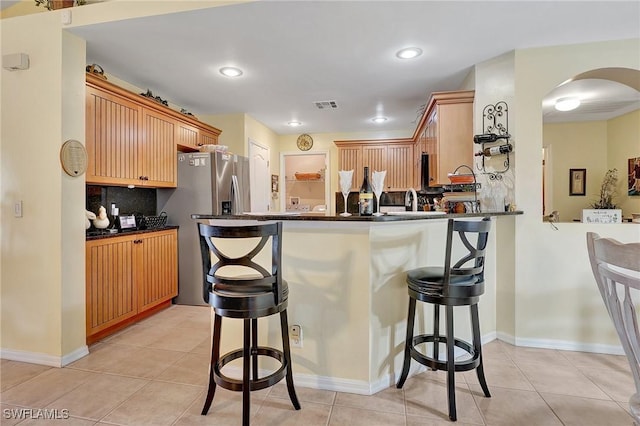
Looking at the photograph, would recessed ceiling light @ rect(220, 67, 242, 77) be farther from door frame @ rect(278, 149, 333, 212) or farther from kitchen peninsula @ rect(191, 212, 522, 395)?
door frame @ rect(278, 149, 333, 212)

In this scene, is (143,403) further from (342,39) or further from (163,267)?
(342,39)

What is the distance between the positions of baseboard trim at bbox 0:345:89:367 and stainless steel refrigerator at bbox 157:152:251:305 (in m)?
1.29

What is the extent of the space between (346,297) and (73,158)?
223 cm

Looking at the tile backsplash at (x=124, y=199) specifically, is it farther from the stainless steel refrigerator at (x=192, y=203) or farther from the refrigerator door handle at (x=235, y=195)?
the refrigerator door handle at (x=235, y=195)

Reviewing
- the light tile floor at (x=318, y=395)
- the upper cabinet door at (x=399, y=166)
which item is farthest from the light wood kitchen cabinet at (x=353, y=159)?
the light tile floor at (x=318, y=395)

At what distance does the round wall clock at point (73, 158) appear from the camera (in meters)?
2.28

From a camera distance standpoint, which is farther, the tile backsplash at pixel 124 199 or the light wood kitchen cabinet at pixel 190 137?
the light wood kitchen cabinet at pixel 190 137

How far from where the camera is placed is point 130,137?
3031mm

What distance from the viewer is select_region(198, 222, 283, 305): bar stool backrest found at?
1469 mm

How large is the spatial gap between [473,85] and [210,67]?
245 cm

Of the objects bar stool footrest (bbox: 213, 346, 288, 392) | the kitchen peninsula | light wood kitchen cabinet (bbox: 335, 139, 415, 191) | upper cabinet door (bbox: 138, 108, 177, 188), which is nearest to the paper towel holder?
upper cabinet door (bbox: 138, 108, 177, 188)

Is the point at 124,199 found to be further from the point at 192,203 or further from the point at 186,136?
the point at 186,136

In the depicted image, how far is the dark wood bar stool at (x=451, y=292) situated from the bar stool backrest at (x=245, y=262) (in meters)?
0.84

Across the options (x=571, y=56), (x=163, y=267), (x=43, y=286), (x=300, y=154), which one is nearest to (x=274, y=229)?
(x=43, y=286)
